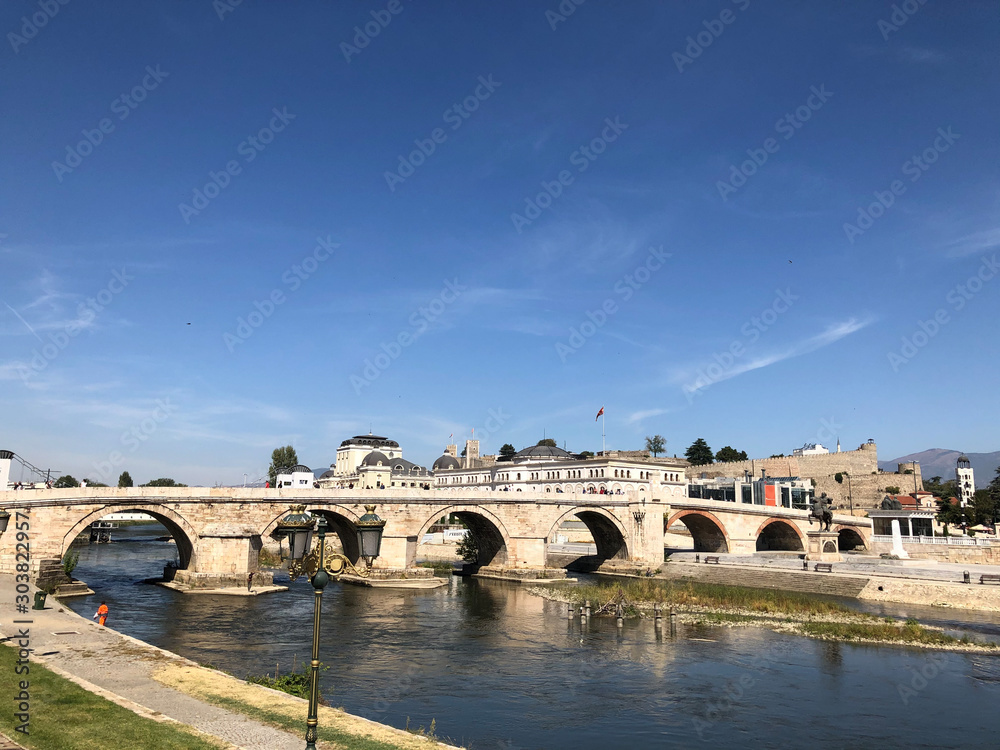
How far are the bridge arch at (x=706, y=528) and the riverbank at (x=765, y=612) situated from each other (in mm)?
14083

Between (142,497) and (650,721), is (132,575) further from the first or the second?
(650,721)

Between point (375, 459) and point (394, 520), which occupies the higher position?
point (375, 459)

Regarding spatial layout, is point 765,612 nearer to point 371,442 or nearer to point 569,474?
point 569,474

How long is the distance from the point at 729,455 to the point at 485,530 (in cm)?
9688

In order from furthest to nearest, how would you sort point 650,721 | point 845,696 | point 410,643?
1. point 410,643
2. point 845,696
3. point 650,721

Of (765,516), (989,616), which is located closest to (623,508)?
(765,516)

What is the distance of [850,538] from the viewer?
75000 millimetres

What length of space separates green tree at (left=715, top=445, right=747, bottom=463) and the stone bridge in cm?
6861

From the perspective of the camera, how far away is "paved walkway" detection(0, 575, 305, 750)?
11523mm

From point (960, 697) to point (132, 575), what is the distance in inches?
1809

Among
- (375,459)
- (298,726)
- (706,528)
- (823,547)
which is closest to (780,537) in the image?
(706,528)

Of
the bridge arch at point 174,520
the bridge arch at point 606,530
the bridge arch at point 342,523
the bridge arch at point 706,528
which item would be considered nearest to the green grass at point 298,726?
the bridge arch at point 342,523

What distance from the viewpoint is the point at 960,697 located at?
66.8ft

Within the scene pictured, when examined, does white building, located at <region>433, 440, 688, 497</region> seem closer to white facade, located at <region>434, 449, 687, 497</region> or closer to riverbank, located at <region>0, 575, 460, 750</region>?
white facade, located at <region>434, 449, 687, 497</region>
